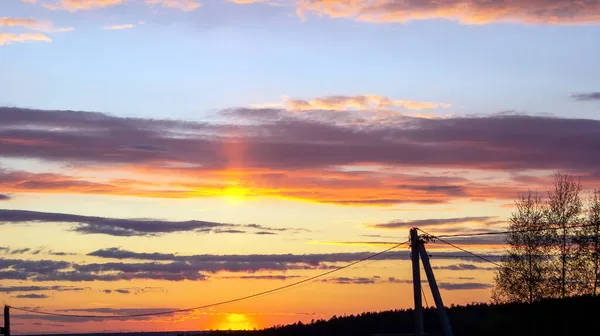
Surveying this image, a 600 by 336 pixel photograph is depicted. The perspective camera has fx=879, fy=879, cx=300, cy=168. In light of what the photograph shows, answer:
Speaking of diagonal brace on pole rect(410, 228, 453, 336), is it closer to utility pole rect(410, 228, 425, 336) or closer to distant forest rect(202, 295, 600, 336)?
utility pole rect(410, 228, 425, 336)

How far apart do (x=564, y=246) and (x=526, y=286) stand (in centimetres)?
567

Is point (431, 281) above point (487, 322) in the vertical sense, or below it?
above

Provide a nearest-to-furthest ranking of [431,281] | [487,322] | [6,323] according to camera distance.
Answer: [431,281] < [487,322] < [6,323]

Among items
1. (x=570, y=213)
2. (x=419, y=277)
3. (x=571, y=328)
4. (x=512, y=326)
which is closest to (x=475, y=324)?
(x=512, y=326)

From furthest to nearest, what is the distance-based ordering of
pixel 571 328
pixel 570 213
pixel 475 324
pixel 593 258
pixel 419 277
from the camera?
pixel 570 213
pixel 593 258
pixel 475 324
pixel 571 328
pixel 419 277

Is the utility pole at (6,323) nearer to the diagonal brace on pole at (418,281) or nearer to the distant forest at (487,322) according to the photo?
the distant forest at (487,322)

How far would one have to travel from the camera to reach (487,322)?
6812 centimetres

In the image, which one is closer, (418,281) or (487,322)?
(418,281)

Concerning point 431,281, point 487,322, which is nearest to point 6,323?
point 487,322

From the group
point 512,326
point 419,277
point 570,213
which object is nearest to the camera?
point 419,277

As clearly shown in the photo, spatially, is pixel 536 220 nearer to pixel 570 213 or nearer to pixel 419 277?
pixel 570 213

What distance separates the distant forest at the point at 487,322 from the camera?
60219 mm

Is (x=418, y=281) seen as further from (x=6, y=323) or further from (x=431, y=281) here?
(x=6, y=323)

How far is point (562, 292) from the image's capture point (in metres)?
76.5
